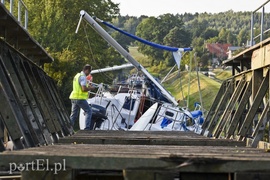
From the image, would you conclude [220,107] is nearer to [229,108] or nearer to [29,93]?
[229,108]

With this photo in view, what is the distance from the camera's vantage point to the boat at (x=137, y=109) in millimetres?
26203

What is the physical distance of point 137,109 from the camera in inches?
1139

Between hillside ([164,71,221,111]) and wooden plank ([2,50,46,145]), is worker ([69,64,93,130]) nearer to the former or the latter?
wooden plank ([2,50,46,145])

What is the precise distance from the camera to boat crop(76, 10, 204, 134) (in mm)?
26203

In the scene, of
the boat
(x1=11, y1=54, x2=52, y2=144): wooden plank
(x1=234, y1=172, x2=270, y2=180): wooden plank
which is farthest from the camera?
the boat

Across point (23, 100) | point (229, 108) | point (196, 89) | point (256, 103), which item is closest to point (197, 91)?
point (196, 89)

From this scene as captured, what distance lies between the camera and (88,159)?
5242mm

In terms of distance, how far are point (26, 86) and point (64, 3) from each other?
3866cm

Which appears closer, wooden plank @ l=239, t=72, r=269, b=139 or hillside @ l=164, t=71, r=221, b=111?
wooden plank @ l=239, t=72, r=269, b=139

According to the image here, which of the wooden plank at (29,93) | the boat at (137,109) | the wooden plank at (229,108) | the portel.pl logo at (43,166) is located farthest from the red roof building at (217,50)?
the portel.pl logo at (43,166)

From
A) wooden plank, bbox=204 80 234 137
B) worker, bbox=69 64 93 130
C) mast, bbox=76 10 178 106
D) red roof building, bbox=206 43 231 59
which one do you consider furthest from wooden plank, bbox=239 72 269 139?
red roof building, bbox=206 43 231 59

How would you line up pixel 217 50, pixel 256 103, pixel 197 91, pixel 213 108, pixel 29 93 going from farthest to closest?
1. pixel 217 50
2. pixel 197 91
3. pixel 213 108
4. pixel 256 103
5. pixel 29 93

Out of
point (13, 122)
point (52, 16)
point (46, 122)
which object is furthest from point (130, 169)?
point (52, 16)

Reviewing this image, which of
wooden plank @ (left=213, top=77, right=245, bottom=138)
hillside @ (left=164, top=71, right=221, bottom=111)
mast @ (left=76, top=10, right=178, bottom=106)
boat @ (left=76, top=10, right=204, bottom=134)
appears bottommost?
hillside @ (left=164, top=71, right=221, bottom=111)
